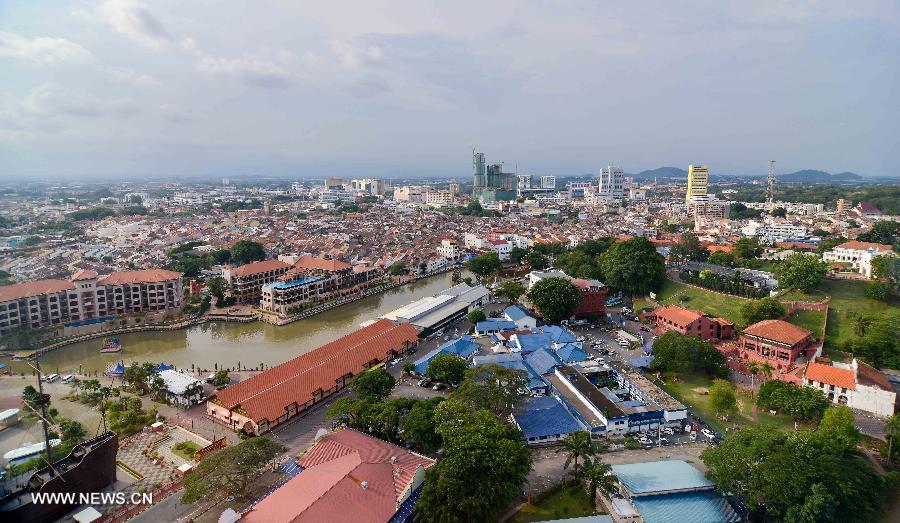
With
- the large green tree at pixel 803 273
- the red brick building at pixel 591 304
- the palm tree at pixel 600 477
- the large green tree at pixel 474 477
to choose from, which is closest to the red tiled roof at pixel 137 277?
the large green tree at pixel 474 477

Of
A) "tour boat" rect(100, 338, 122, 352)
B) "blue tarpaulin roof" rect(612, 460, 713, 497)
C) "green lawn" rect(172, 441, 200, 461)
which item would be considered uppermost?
"blue tarpaulin roof" rect(612, 460, 713, 497)

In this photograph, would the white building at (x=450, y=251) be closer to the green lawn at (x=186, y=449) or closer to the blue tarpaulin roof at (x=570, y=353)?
the blue tarpaulin roof at (x=570, y=353)

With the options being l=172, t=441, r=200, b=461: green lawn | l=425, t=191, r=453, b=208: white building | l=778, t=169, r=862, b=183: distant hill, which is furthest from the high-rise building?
l=778, t=169, r=862, b=183: distant hill

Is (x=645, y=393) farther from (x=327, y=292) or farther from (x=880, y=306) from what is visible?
(x=327, y=292)

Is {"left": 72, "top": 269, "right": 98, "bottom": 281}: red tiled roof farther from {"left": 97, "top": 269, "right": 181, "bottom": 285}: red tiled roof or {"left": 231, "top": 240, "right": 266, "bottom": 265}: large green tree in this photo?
{"left": 231, "top": 240, "right": 266, "bottom": 265}: large green tree

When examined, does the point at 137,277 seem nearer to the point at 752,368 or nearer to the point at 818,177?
the point at 752,368
